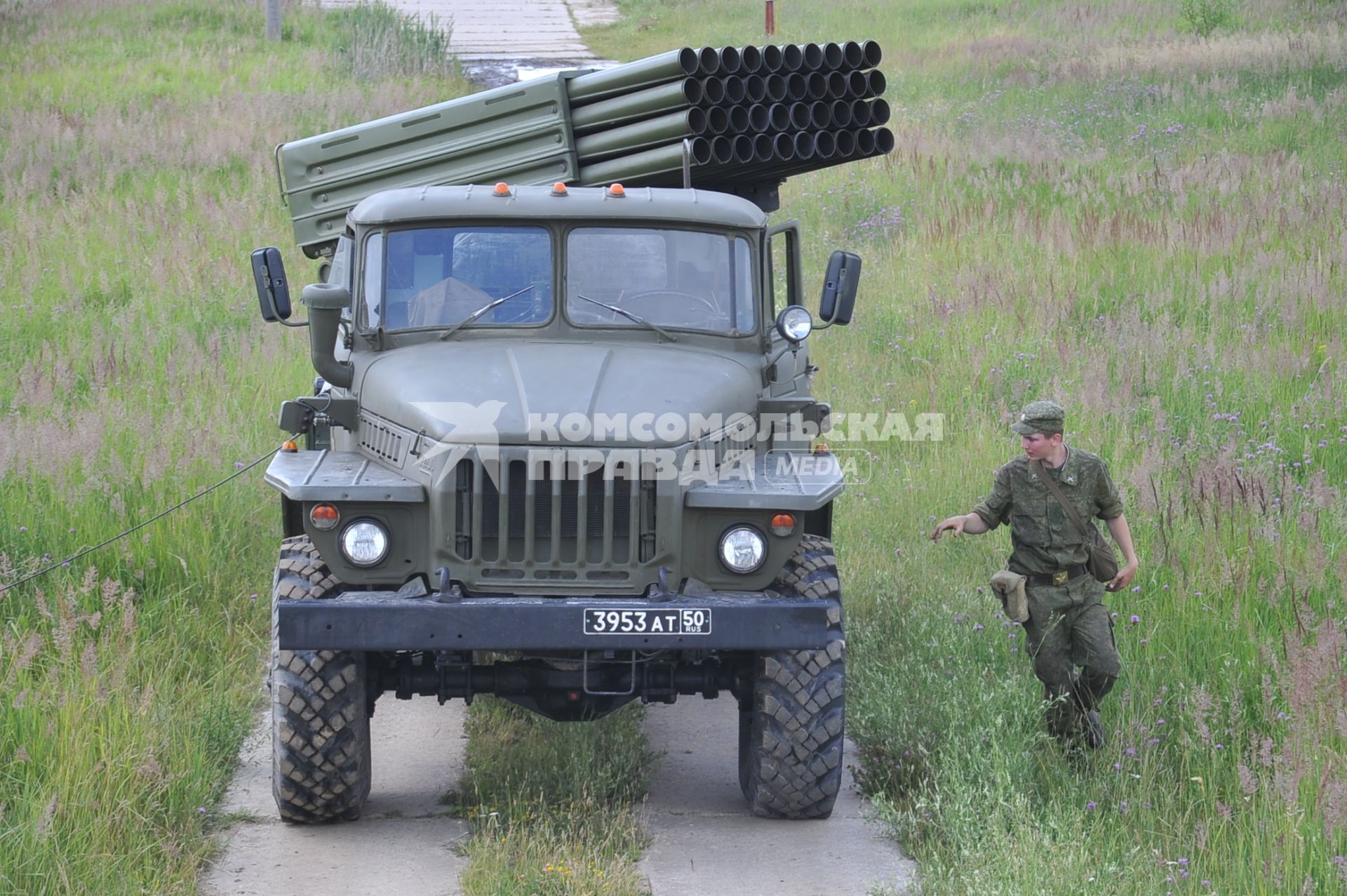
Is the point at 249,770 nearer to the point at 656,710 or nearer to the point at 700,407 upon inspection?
the point at 656,710

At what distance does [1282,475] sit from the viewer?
8.16 meters

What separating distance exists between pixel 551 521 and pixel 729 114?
3.15 m

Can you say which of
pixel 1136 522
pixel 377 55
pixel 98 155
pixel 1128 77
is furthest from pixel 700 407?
pixel 377 55

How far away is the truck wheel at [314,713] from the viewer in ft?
18.0

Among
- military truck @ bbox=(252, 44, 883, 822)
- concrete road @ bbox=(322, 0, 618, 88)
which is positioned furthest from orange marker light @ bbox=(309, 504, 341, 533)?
concrete road @ bbox=(322, 0, 618, 88)

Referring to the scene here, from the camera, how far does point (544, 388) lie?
5.62 metres

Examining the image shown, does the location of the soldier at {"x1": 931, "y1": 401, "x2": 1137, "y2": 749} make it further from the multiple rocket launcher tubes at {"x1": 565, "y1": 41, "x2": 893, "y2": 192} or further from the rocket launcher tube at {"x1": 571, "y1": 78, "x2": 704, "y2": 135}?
the rocket launcher tube at {"x1": 571, "y1": 78, "x2": 704, "y2": 135}

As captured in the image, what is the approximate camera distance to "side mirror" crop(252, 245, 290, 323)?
6.48 meters

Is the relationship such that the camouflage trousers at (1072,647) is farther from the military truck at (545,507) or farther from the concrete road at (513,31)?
the concrete road at (513,31)

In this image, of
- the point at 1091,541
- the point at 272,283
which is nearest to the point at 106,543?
the point at 272,283

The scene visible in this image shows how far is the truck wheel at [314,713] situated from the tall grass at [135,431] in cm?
39

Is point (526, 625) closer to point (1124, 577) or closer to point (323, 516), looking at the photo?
point (323, 516)

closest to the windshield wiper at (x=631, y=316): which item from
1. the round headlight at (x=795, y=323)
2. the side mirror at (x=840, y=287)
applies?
the round headlight at (x=795, y=323)

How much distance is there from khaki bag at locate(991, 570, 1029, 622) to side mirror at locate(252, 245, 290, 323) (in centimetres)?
305
